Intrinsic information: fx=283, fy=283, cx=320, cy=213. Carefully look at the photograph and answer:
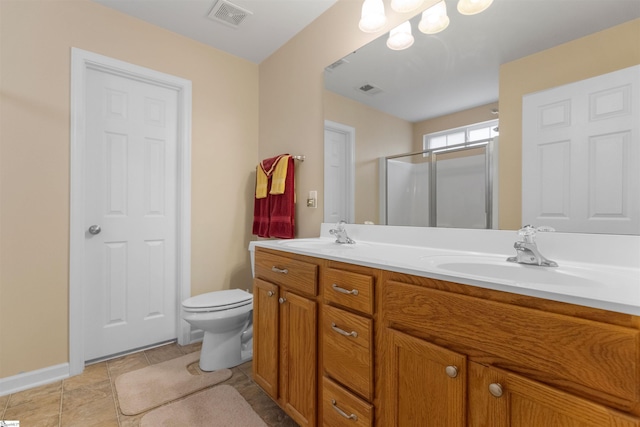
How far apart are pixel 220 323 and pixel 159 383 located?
0.47 meters

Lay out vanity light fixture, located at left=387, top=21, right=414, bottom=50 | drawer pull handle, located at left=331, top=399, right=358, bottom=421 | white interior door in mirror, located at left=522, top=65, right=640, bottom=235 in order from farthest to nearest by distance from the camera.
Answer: vanity light fixture, located at left=387, top=21, right=414, bottom=50, drawer pull handle, located at left=331, top=399, right=358, bottom=421, white interior door in mirror, located at left=522, top=65, right=640, bottom=235

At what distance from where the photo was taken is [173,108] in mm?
2266

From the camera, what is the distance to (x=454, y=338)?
29.1 inches

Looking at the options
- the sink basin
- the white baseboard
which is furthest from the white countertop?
the white baseboard

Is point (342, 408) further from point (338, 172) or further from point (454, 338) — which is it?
point (338, 172)

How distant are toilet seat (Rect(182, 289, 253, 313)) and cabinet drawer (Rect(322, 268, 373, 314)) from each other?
975 millimetres

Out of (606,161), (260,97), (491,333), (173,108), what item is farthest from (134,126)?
(606,161)

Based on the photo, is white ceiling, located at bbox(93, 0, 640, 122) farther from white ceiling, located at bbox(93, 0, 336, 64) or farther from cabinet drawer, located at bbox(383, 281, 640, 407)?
cabinet drawer, located at bbox(383, 281, 640, 407)

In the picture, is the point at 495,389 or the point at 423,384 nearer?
the point at 495,389

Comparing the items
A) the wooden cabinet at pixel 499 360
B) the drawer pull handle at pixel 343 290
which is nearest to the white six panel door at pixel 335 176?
the drawer pull handle at pixel 343 290

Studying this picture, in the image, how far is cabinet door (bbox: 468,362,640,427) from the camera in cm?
54

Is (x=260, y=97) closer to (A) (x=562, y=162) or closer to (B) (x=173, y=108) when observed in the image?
(B) (x=173, y=108)

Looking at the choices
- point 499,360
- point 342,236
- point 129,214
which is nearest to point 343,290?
point 499,360

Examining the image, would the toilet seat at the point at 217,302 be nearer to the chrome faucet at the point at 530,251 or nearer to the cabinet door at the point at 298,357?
the cabinet door at the point at 298,357
